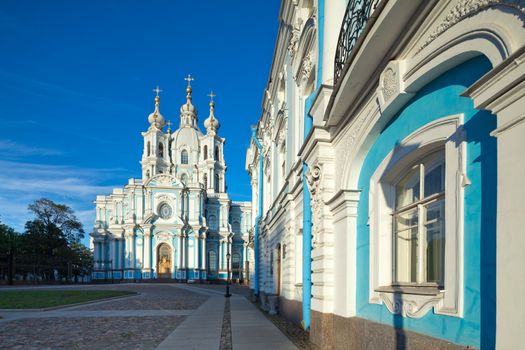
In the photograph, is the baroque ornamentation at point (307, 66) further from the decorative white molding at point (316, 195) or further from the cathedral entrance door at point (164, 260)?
the cathedral entrance door at point (164, 260)

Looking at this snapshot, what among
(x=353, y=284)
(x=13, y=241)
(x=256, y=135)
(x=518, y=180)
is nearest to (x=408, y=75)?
(x=518, y=180)

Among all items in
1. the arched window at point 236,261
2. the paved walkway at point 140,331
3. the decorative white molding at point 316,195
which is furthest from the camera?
the arched window at point 236,261

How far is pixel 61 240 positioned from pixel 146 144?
55.9 feet

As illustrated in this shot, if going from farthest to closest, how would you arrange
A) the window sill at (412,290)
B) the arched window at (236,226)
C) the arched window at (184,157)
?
the arched window at (236,226) < the arched window at (184,157) < the window sill at (412,290)

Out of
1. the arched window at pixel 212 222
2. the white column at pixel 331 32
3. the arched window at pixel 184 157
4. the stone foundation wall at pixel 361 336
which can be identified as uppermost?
the arched window at pixel 184 157

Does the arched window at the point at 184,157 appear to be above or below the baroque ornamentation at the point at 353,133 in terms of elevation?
above

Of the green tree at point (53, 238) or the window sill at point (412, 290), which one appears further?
the green tree at point (53, 238)

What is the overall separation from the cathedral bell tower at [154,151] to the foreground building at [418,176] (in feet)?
182

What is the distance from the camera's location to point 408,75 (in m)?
4.77

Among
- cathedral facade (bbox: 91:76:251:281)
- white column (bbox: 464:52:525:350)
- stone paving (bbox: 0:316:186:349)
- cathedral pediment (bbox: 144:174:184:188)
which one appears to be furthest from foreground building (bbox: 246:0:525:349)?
cathedral pediment (bbox: 144:174:184:188)

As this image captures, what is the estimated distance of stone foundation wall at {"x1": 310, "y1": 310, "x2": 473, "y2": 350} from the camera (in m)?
4.22

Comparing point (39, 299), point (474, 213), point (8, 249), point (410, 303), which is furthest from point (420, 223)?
point (8, 249)

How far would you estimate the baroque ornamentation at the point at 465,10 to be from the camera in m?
3.10

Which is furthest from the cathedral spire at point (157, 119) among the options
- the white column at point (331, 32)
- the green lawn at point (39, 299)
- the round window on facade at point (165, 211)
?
the white column at point (331, 32)
